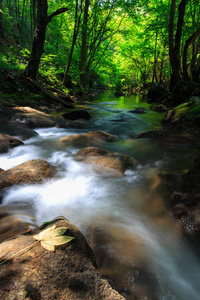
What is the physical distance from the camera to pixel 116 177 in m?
3.30

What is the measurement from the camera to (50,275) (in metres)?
1.05

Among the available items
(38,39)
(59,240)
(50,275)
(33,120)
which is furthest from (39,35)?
(50,275)

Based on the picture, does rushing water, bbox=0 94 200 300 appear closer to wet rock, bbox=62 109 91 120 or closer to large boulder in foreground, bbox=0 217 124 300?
large boulder in foreground, bbox=0 217 124 300

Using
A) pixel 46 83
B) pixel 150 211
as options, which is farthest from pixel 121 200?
pixel 46 83

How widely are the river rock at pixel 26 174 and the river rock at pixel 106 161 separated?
92 centimetres

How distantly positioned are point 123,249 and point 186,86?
35.6 feet

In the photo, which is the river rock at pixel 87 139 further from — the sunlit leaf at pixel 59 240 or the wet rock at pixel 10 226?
the sunlit leaf at pixel 59 240

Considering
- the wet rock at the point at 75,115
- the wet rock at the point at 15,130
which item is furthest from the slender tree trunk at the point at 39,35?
the wet rock at the point at 15,130

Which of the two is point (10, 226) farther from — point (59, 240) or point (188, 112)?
point (188, 112)

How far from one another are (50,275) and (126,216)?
1450 millimetres

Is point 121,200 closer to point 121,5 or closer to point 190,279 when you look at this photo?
point 190,279

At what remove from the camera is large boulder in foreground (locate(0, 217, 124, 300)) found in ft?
3.07

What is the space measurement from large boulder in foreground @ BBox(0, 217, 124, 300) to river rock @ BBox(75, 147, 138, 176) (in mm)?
2217

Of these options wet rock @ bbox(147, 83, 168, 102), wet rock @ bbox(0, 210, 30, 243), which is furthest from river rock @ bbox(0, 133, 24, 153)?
wet rock @ bbox(147, 83, 168, 102)
